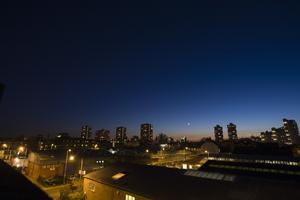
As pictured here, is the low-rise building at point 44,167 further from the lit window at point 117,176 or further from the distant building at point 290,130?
the distant building at point 290,130

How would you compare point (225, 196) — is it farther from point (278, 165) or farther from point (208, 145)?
point (208, 145)

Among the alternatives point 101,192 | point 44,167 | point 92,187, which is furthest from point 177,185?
point 44,167

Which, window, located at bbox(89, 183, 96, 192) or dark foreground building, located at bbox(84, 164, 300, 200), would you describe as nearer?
dark foreground building, located at bbox(84, 164, 300, 200)

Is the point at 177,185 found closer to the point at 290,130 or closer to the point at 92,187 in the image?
the point at 92,187

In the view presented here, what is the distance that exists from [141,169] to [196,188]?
10158 millimetres

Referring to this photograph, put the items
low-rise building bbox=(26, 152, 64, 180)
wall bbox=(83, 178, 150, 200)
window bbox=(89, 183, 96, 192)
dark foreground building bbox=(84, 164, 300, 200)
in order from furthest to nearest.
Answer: low-rise building bbox=(26, 152, 64, 180) → window bbox=(89, 183, 96, 192) → wall bbox=(83, 178, 150, 200) → dark foreground building bbox=(84, 164, 300, 200)

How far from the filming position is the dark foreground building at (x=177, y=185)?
17.3 metres

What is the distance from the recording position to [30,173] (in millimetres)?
44906

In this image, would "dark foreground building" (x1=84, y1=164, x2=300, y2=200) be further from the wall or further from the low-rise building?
the low-rise building

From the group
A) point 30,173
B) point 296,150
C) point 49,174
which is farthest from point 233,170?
point 296,150

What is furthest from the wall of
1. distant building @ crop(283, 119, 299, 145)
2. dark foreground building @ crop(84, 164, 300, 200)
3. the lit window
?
distant building @ crop(283, 119, 299, 145)

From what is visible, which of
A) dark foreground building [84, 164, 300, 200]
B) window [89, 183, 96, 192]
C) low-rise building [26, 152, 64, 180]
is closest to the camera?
dark foreground building [84, 164, 300, 200]

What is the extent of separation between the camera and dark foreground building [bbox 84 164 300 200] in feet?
56.8

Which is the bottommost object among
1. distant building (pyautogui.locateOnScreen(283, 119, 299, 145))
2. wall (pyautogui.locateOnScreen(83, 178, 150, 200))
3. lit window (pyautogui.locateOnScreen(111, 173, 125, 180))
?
wall (pyautogui.locateOnScreen(83, 178, 150, 200))
